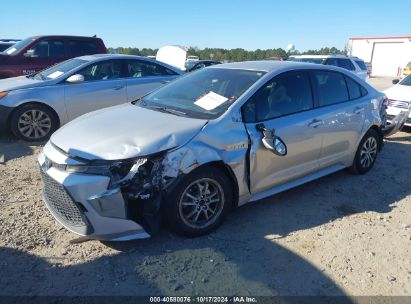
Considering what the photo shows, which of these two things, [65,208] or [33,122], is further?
[33,122]

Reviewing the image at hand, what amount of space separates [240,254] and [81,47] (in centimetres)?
843

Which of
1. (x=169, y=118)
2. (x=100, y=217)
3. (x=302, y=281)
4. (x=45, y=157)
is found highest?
(x=169, y=118)

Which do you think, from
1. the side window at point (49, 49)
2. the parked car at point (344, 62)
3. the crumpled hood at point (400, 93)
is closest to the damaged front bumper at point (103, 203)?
the crumpled hood at point (400, 93)

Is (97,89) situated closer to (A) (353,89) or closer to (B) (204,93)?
(B) (204,93)

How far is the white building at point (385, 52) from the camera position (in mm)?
37781

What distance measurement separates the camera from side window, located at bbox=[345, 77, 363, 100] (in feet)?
16.3

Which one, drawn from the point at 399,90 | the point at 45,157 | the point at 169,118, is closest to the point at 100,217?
the point at 45,157

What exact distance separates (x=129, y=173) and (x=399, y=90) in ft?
24.0

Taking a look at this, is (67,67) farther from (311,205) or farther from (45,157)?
(311,205)

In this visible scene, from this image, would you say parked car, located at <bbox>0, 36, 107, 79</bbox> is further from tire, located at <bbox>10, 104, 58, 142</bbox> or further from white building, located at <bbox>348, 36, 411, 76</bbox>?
white building, located at <bbox>348, 36, 411, 76</bbox>

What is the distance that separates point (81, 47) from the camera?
995cm

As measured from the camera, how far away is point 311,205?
432 centimetres

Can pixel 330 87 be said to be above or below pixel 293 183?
above

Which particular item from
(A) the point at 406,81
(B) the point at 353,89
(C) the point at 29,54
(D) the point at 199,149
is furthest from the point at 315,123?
(C) the point at 29,54
